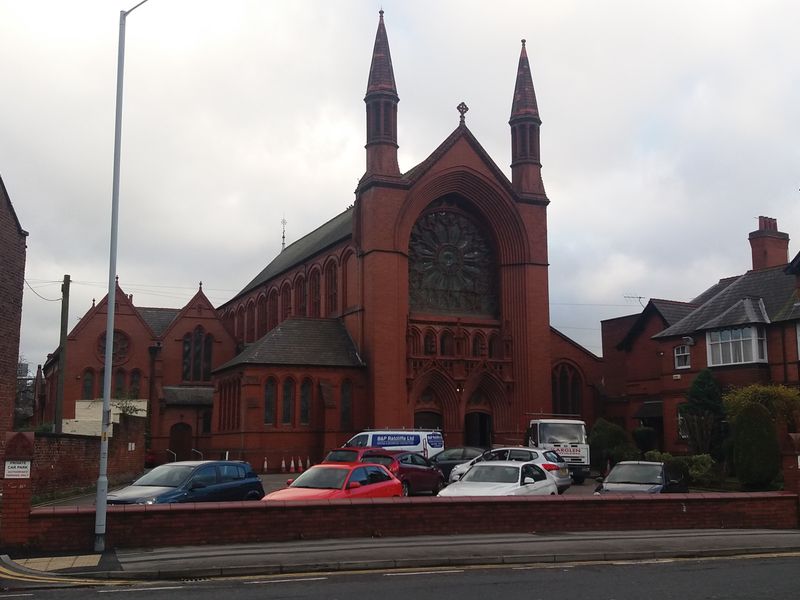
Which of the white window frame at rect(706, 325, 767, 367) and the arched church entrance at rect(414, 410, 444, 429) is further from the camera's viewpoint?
the arched church entrance at rect(414, 410, 444, 429)

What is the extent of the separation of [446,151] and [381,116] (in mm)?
4248

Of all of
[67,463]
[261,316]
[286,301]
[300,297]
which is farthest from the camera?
[261,316]

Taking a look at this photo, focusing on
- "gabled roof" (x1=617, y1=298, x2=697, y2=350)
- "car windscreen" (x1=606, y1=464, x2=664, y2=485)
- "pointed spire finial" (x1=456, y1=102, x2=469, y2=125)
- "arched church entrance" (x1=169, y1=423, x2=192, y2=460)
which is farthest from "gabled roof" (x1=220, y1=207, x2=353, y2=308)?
"car windscreen" (x1=606, y1=464, x2=664, y2=485)

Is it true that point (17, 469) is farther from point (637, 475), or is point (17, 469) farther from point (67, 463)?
point (637, 475)

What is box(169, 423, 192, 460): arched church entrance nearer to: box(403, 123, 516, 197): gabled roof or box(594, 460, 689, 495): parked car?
box(403, 123, 516, 197): gabled roof

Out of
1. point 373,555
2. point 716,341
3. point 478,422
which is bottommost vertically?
point 373,555

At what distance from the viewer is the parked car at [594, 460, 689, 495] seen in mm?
22188

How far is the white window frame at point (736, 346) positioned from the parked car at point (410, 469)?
1799 cm

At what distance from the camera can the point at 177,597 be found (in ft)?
36.6

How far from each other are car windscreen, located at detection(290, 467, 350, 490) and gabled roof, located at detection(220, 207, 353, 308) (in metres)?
29.3

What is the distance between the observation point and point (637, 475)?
22859 millimetres

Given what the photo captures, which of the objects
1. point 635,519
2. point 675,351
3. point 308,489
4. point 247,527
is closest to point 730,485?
point 675,351

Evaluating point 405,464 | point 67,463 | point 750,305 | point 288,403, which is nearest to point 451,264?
point 288,403

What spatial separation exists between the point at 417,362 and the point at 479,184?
10.8 meters
